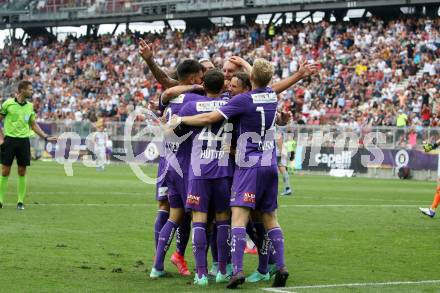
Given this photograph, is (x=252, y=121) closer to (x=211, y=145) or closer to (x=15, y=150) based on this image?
(x=211, y=145)

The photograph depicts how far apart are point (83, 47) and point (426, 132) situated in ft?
110

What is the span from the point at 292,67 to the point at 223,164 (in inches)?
1491

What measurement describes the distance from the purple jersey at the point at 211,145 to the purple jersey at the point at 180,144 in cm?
20

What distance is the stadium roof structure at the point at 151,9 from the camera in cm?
5022

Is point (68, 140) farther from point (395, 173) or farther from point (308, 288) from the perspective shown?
point (308, 288)

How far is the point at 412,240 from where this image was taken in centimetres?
1436

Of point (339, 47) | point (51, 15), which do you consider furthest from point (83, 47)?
point (339, 47)

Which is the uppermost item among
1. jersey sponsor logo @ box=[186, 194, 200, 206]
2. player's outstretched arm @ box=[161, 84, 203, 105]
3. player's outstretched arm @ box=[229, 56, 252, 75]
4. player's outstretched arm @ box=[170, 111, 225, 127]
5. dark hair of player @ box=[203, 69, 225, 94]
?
player's outstretched arm @ box=[229, 56, 252, 75]

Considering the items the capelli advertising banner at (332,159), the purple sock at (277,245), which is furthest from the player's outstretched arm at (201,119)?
the capelli advertising banner at (332,159)

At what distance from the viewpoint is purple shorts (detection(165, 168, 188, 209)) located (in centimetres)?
1042

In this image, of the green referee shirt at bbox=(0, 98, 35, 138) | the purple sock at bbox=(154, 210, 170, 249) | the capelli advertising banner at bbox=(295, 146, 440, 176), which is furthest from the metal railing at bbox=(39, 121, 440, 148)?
the purple sock at bbox=(154, 210, 170, 249)

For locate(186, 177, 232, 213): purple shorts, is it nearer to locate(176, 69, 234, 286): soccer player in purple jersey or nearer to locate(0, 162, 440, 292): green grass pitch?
locate(176, 69, 234, 286): soccer player in purple jersey

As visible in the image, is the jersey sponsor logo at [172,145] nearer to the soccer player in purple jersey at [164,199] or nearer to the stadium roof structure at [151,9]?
the soccer player in purple jersey at [164,199]

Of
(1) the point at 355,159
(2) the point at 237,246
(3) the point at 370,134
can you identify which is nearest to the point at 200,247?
(2) the point at 237,246
